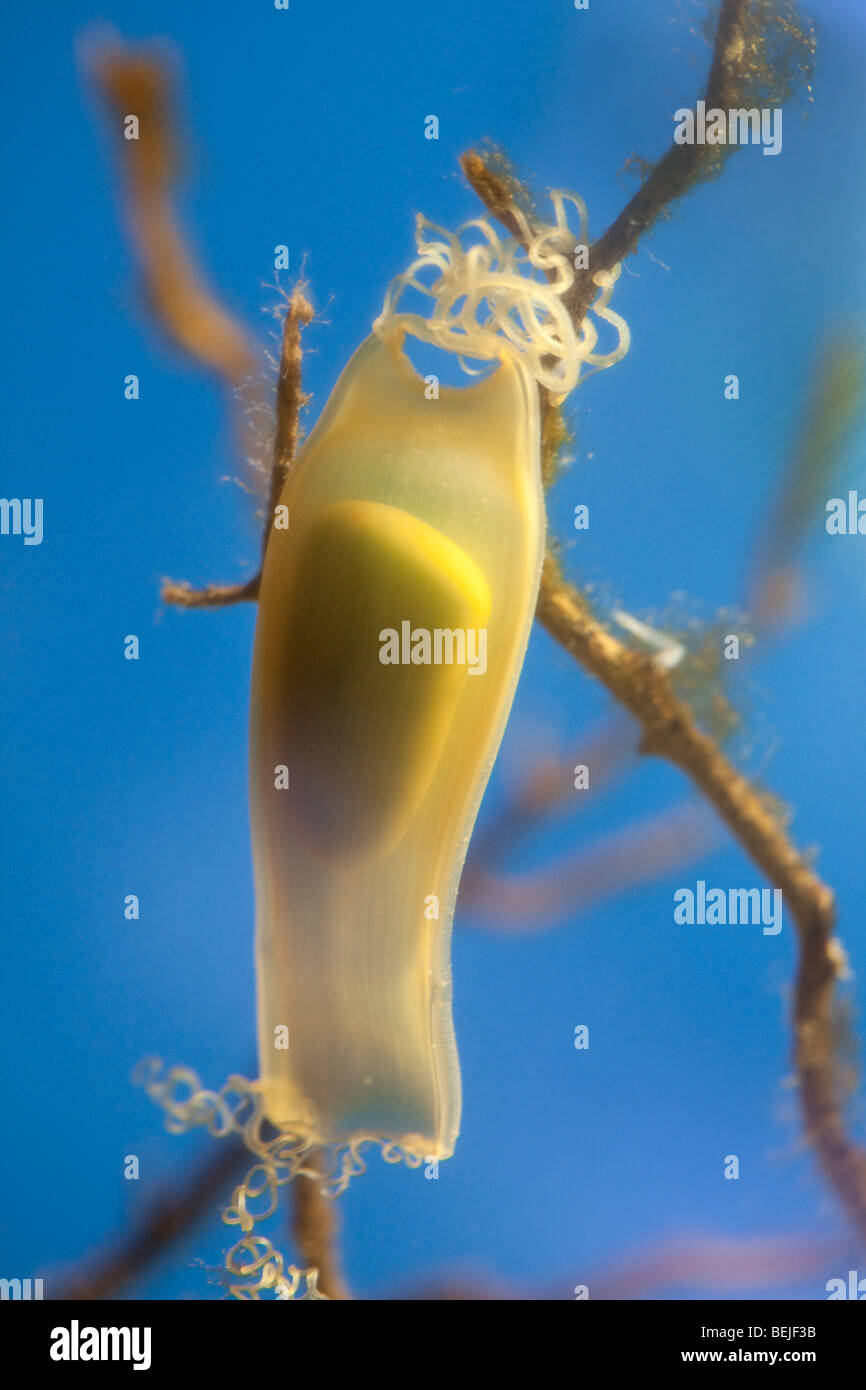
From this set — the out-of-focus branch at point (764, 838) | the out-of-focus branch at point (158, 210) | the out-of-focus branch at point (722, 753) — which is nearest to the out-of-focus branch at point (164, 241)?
the out-of-focus branch at point (158, 210)

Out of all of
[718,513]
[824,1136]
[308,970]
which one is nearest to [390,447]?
[718,513]

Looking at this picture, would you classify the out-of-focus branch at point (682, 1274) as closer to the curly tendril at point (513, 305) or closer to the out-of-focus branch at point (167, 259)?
the out-of-focus branch at point (167, 259)

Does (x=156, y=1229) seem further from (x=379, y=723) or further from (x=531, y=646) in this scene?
(x=531, y=646)

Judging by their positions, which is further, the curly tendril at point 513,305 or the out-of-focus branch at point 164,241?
the out-of-focus branch at point 164,241

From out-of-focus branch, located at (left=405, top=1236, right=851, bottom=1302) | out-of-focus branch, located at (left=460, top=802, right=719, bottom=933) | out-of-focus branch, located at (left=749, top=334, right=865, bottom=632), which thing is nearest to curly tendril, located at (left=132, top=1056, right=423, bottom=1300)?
out-of-focus branch, located at (left=405, top=1236, right=851, bottom=1302)

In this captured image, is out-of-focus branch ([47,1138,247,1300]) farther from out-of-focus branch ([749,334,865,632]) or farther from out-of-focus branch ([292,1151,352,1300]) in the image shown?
out-of-focus branch ([749,334,865,632])

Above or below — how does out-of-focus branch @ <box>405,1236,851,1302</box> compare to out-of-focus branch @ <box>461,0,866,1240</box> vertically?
below

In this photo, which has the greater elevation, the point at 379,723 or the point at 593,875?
the point at 379,723

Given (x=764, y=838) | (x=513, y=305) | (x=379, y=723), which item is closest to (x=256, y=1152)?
(x=379, y=723)
